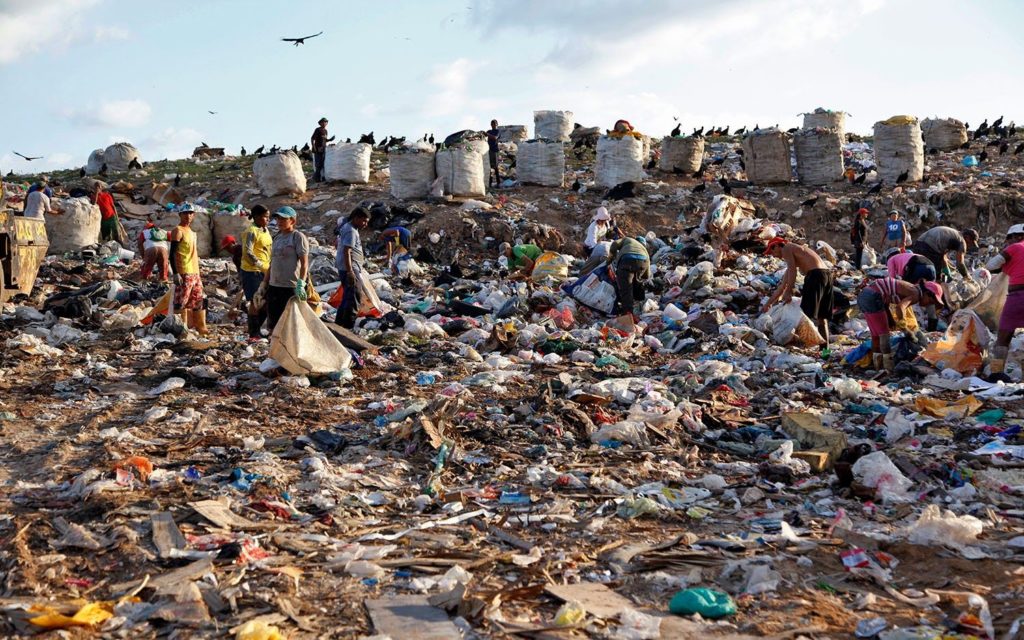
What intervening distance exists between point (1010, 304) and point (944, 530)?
132 inches

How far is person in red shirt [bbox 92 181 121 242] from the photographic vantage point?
13000 mm

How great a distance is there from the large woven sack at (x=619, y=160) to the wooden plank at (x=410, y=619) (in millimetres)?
12546

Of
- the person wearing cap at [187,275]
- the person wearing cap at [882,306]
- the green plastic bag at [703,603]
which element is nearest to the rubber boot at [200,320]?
the person wearing cap at [187,275]

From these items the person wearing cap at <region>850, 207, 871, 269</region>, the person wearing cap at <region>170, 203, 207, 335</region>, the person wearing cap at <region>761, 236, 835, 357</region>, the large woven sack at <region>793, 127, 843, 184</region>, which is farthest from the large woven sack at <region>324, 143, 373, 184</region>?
the person wearing cap at <region>761, 236, 835, 357</region>

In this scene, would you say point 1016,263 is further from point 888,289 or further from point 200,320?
point 200,320

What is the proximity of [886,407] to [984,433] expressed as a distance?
0.70 m

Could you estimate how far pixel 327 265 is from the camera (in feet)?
38.7

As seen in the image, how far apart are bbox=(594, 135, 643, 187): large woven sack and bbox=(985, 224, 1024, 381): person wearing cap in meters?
8.80

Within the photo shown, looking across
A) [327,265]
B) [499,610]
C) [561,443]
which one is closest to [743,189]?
[327,265]

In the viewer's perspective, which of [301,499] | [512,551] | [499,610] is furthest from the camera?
[301,499]

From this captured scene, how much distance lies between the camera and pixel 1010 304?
20.9ft

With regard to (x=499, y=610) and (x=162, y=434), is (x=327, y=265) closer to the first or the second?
(x=162, y=434)

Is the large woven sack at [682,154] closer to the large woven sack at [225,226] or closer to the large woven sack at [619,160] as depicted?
the large woven sack at [619,160]

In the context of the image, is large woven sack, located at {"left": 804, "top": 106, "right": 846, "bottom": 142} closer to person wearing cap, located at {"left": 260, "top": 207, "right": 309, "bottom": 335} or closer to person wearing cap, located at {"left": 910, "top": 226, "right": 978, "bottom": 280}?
person wearing cap, located at {"left": 910, "top": 226, "right": 978, "bottom": 280}
